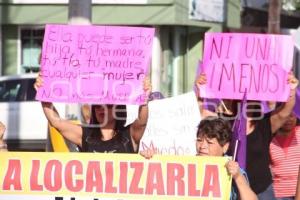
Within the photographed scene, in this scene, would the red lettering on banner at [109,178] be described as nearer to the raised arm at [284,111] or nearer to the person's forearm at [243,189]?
the person's forearm at [243,189]

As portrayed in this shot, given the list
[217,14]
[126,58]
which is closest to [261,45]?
[126,58]

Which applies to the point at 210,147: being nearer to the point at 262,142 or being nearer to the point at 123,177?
the point at 123,177

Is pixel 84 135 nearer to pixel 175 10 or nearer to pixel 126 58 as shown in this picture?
pixel 126 58

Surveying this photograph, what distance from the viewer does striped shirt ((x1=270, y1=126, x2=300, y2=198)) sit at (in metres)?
5.47

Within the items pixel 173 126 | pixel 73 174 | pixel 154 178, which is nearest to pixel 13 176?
pixel 73 174

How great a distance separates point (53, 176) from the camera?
14.1 ft

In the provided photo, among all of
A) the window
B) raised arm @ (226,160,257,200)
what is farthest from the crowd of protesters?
the window

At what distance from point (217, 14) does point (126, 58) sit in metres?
16.0

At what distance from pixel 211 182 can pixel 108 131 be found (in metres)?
0.82

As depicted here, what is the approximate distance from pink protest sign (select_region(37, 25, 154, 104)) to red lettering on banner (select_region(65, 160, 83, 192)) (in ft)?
1.57

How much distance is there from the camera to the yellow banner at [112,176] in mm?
4133

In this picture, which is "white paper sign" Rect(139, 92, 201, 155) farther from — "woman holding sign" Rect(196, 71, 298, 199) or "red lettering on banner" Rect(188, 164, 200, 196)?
"red lettering on banner" Rect(188, 164, 200, 196)

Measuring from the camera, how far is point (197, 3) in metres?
19.2

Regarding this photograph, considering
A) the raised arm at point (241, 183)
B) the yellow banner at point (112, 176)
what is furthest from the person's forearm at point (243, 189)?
the yellow banner at point (112, 176)
